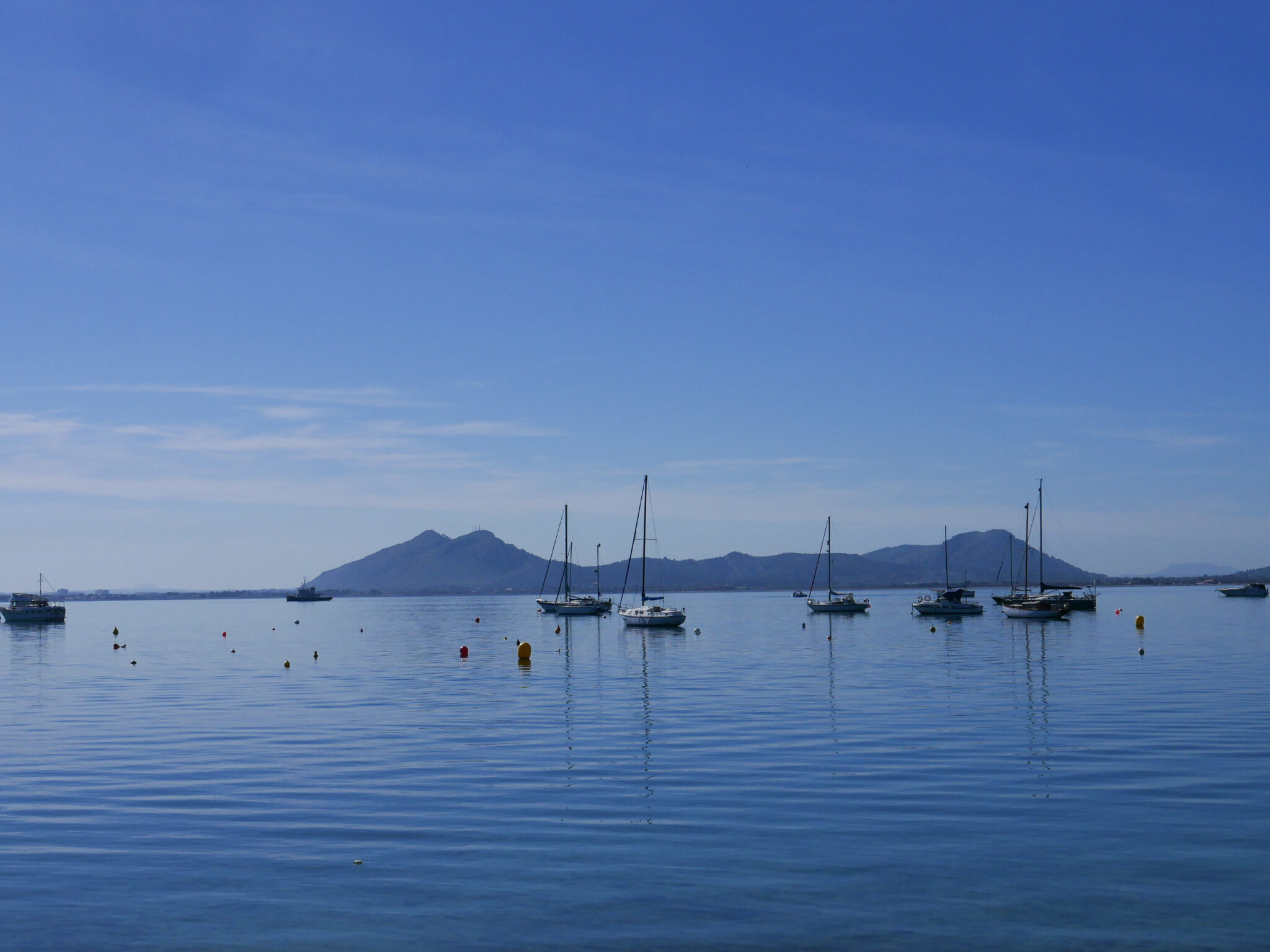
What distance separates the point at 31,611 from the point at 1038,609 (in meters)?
141

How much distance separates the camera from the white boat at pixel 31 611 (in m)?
170

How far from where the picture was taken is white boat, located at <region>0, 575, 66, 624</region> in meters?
170

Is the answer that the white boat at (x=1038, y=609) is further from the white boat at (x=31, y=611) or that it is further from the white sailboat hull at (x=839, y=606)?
the white boat at (x=31, y=611)

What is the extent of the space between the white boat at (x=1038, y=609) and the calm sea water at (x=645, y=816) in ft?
268

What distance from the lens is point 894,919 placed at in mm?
17422

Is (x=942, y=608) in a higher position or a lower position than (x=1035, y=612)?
higher

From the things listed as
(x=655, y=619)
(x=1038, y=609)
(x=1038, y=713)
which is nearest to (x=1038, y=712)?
(x=1038, y=713)

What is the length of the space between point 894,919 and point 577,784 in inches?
520

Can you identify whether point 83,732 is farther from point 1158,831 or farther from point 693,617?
point 693,617

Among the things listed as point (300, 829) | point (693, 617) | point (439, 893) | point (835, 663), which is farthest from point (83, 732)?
point (693, 617)

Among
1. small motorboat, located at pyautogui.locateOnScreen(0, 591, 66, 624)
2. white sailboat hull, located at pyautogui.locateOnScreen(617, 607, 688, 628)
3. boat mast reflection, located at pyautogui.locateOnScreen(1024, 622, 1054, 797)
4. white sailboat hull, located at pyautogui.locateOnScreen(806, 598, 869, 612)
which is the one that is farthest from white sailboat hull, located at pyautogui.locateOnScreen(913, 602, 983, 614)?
small motorboat, located at pyautogui.locateOnScreen(0, 591, 66, 624)

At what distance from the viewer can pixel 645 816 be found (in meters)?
25.3

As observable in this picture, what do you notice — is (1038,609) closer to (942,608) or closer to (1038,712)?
(942,608)

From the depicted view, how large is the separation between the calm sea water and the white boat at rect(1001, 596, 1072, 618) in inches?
3213
